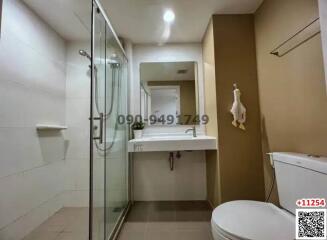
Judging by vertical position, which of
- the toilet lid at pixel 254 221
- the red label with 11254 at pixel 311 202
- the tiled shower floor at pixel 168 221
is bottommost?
the tiled shower floor at pixel 168 221

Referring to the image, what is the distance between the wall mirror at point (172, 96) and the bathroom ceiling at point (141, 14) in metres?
0.47

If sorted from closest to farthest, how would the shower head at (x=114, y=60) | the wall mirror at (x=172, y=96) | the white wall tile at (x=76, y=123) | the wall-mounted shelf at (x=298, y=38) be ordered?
1. the wall-mounted shelf at (x=298, y=38)
2. the shower head at (x=114, y=60)
3. the white wall tile at (x=76, y=123)
4. the wall mirror at (x=172, y=96)

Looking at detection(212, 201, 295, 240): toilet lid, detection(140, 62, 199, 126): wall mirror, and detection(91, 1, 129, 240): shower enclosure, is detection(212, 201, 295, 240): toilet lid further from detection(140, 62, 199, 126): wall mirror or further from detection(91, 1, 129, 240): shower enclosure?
detection(140, 62, 199, 126): wall mirror

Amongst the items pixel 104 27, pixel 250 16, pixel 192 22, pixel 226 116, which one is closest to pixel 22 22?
pixel 104 27

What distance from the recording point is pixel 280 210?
4.06 ft

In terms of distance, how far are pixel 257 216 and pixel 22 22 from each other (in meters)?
2.44

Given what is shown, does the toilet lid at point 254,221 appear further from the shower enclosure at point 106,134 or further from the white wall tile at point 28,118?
the white wall tile at point 28,118

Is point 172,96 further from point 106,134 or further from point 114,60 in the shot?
point 106,134

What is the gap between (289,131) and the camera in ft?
4.94

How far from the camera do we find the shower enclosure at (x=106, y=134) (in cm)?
144

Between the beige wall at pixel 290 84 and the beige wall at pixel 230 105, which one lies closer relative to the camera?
the beige wall at pixel 290 84

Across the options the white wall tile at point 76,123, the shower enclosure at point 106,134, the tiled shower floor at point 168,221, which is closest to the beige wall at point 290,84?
the tiled shower floor at point 168,221

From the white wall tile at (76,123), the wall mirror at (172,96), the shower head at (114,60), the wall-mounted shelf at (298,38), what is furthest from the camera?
the wall mirror at (172,96)

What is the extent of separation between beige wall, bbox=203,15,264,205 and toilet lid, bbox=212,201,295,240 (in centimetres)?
58
